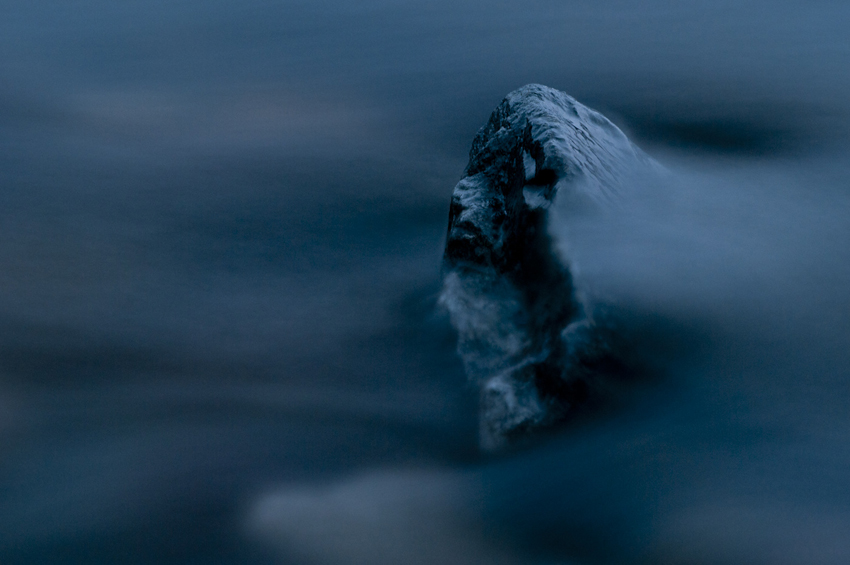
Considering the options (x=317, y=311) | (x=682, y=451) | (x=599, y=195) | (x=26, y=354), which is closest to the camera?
(x=682, y=451)

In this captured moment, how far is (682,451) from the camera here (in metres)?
1.70

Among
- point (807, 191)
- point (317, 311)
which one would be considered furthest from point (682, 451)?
point (807, 191)

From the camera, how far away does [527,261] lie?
215cm

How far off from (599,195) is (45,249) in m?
2.16

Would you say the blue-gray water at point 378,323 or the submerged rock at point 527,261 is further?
the submerged rock at point 527,261

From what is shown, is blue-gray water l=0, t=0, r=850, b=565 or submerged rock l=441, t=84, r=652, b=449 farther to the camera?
submerged rock l=441, t=84, r=652, b=449

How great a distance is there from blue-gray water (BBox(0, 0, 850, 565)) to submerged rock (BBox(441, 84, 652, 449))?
8cm

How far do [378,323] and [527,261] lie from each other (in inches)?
23.6

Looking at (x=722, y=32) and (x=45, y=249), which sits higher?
(x=722, y=32)

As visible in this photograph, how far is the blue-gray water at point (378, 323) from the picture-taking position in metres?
1.66

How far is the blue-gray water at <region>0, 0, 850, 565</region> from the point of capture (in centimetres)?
166

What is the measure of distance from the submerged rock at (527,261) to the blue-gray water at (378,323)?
0.08 meters

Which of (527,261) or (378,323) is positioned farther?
(378,323)

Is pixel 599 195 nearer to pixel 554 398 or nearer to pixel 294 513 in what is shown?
pixel 554 398
